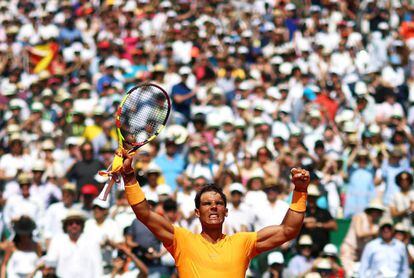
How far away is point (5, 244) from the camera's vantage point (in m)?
14.5

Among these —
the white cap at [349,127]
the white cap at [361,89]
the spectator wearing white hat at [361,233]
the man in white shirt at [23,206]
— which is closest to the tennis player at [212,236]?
the spectator wearing white hat at [361,233]

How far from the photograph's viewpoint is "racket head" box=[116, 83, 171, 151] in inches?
322

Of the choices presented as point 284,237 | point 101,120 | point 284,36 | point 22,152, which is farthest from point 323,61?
point 284,237

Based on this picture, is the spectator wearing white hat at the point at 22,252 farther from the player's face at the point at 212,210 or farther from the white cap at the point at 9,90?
the white cap at the point at 9,90

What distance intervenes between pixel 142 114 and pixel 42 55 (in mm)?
15413

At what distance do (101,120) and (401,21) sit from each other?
8762mm

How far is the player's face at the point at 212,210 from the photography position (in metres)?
7.92

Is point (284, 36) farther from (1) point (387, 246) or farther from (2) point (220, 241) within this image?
(2) point (220, 241)

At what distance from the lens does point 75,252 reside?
44.8ft

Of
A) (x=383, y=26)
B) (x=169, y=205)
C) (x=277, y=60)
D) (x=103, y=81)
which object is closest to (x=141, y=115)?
(x=169, y=205)

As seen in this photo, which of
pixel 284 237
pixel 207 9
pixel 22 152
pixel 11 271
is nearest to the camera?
pixel 284 237

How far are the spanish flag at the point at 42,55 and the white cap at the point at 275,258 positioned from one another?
9905 millimetres

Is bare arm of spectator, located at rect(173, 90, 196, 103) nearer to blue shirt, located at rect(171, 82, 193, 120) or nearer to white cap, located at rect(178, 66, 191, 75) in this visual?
blue shirt, located at rect(171, 82, 193, 120)

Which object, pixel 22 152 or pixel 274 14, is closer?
pixel 22 152
